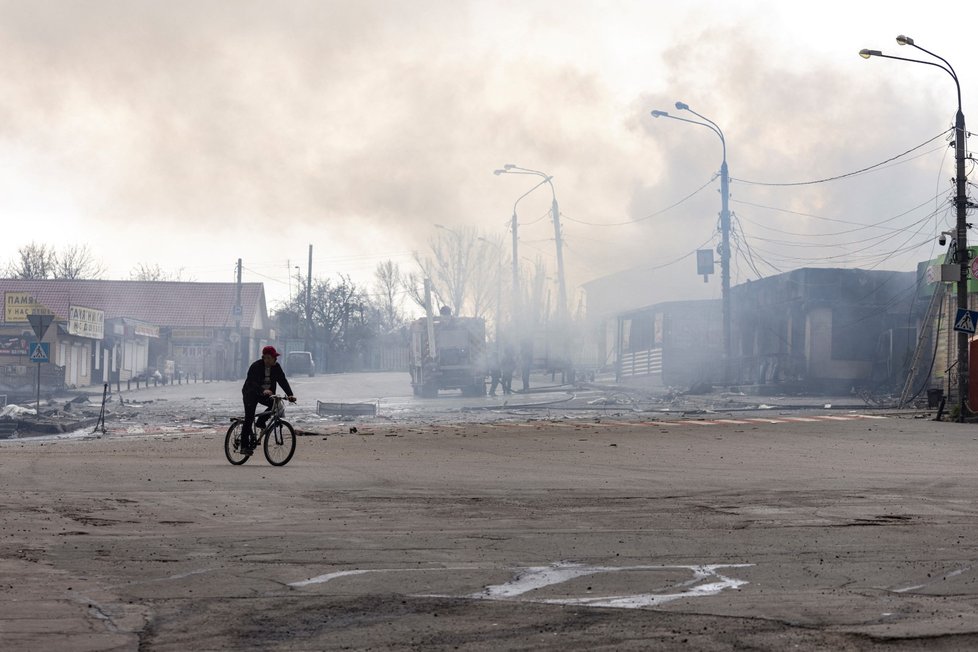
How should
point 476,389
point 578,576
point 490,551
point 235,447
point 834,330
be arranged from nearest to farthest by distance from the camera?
point 578,576 < point 490,551 < point 235,447 < point 834,330 < point 476,389

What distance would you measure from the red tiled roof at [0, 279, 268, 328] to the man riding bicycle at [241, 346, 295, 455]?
209 ft

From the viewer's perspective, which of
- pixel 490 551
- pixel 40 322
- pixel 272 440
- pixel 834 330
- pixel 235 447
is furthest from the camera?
pixel 834 330

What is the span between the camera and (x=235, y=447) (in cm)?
1581

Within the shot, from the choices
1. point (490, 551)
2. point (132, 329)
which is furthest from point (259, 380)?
point (132, 329)

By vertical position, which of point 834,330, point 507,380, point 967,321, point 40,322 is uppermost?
point 834,330

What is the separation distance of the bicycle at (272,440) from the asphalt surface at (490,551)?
0.34m

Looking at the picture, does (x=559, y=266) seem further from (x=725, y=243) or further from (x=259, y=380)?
(x=259, y=380)

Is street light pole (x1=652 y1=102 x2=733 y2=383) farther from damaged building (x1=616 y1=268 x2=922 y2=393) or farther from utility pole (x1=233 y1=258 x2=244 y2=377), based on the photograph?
utility pole (x1=233 y1=258 x2=244 y2=377)

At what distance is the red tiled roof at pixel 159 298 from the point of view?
77562 millimetres

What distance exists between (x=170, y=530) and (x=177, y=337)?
72.0 metres

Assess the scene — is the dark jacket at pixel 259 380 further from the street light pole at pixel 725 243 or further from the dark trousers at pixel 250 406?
the street light pole at pixel 725 243

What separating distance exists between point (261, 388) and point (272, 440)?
77cm

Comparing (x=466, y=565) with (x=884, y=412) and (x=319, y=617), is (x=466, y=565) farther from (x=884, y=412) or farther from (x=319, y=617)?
(x=884, y=412)

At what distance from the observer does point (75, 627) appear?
5.62m
